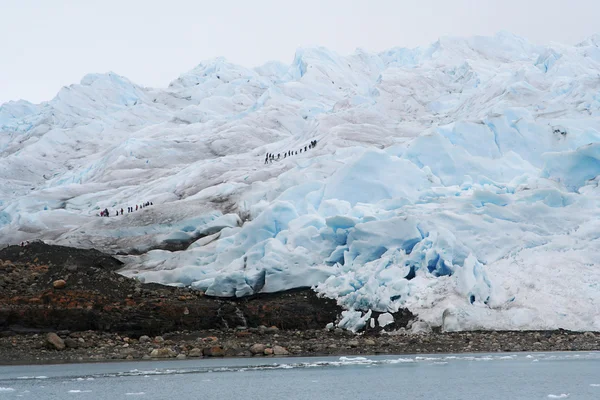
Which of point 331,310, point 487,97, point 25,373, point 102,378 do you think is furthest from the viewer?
point 487,97

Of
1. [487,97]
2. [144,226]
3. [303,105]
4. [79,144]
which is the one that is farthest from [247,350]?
[79,144]

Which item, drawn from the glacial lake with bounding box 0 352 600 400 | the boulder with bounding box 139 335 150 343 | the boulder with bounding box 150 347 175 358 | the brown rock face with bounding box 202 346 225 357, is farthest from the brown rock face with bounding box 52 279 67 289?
the brown rock face with bounding box 202 346 225 357

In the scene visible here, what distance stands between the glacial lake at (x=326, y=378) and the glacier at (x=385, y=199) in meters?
4.75

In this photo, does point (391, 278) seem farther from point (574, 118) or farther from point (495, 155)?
point (574, 118)

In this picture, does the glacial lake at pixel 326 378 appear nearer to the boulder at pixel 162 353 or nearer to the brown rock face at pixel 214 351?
the boulder at pixel 162 353

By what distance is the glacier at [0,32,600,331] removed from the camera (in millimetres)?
30156

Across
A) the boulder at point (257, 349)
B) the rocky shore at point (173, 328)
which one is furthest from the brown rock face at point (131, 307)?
the boulder at point (257, 349)

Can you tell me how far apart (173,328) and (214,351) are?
306 centimetres

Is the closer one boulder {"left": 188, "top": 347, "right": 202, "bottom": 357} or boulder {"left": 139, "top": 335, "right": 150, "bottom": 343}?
boulder {"left": 188, "top": 347, "right": 202, "bottom": 357}

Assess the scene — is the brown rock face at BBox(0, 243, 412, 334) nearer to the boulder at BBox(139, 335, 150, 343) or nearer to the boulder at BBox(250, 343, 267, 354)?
the boulder at BBox(139, 335, 150, 343)

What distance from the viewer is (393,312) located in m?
29.8

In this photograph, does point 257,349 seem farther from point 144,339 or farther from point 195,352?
point 144,339

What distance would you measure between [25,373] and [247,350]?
25.5 ft

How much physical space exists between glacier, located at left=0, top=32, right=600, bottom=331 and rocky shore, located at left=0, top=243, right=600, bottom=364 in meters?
0.86
